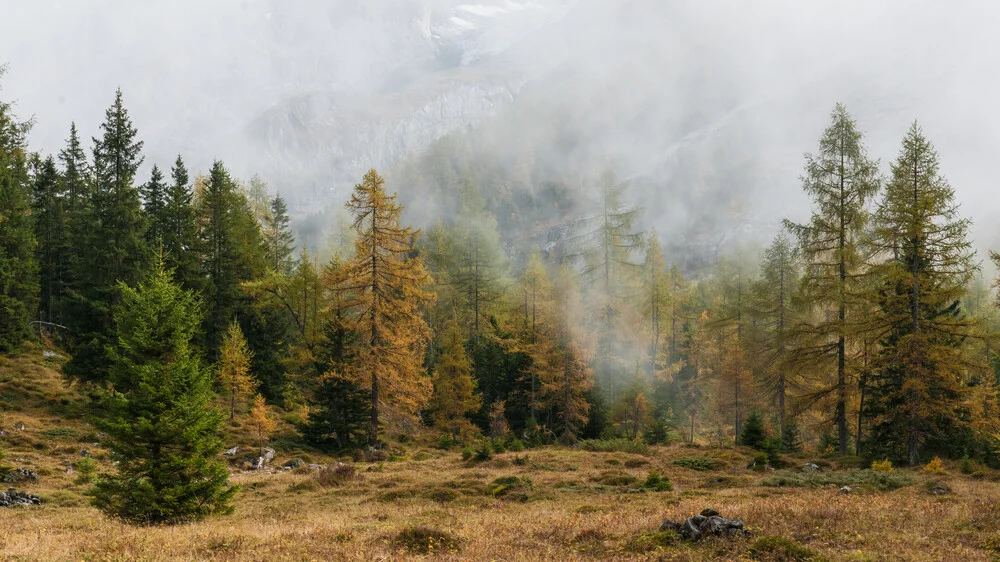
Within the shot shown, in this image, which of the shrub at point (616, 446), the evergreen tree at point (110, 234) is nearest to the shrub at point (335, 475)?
the shrub at point (616, 446)

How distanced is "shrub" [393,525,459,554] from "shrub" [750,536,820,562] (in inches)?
216

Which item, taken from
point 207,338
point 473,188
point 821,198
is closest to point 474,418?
point 207,338

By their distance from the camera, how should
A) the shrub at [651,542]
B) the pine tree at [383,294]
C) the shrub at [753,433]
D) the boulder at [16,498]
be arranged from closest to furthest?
the shrub at [651,542], the boulder at [16,498], the pine tree at [383,294], the shrub at [753,433]

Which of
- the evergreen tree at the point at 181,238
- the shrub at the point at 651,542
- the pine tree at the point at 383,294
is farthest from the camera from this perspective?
the evergreen tree at the point at 181,238

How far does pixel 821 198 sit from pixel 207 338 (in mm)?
40675

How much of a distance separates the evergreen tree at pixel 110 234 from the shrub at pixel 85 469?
9.39 meters

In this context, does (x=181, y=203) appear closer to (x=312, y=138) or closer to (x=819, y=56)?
(x=312, y=138)

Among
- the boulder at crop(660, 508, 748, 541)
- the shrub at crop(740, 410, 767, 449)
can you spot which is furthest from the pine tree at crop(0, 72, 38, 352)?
the shrub at crop(740, 410, 767, 449)

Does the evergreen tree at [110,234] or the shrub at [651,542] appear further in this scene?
the evergreen tree at [110,234]

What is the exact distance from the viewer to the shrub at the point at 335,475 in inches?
861

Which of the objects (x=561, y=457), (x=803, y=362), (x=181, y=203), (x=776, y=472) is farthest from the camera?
(x=181, y=203)

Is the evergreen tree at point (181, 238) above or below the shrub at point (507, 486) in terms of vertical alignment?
above

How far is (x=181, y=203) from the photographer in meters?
38.4

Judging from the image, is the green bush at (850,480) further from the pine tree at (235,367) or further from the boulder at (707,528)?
the pine tree at (235,367)
